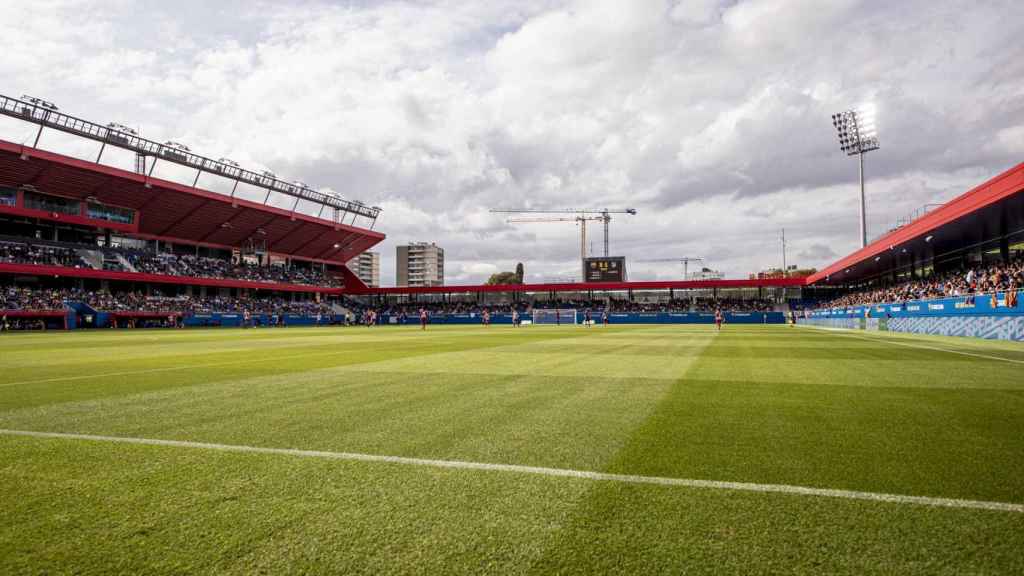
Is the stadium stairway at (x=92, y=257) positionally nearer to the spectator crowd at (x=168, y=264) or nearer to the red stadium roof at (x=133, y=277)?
the spectator crowd at (x=168, y=264)

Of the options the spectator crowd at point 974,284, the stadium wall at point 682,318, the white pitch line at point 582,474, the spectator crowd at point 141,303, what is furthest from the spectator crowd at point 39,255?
the spectator crowd at point 974,284

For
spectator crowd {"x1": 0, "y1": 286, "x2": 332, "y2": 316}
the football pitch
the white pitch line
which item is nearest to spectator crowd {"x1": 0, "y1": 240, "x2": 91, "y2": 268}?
spectator crowd {"x1": 0, "y1": 286, "x2": 332, "y2": 316}

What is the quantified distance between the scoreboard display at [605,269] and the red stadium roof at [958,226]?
29.5 m

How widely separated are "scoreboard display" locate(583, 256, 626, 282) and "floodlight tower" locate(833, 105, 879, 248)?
3018cm

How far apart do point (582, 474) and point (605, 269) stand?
7003cm

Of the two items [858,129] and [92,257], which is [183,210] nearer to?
[92,257]

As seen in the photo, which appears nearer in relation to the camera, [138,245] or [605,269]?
[138,245]

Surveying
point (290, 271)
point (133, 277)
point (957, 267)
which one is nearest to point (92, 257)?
point (133, 277)

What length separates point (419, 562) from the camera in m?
2.63

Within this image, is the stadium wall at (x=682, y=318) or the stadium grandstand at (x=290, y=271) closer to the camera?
the stadium grandstand at (x=290, y=271)

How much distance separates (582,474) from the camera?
4.08m

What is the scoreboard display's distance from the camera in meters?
72.3

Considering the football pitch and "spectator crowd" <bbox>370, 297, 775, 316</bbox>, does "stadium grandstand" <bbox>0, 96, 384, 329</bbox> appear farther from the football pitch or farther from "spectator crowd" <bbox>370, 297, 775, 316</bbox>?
the football pitch

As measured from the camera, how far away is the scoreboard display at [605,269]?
72312 millimetres
